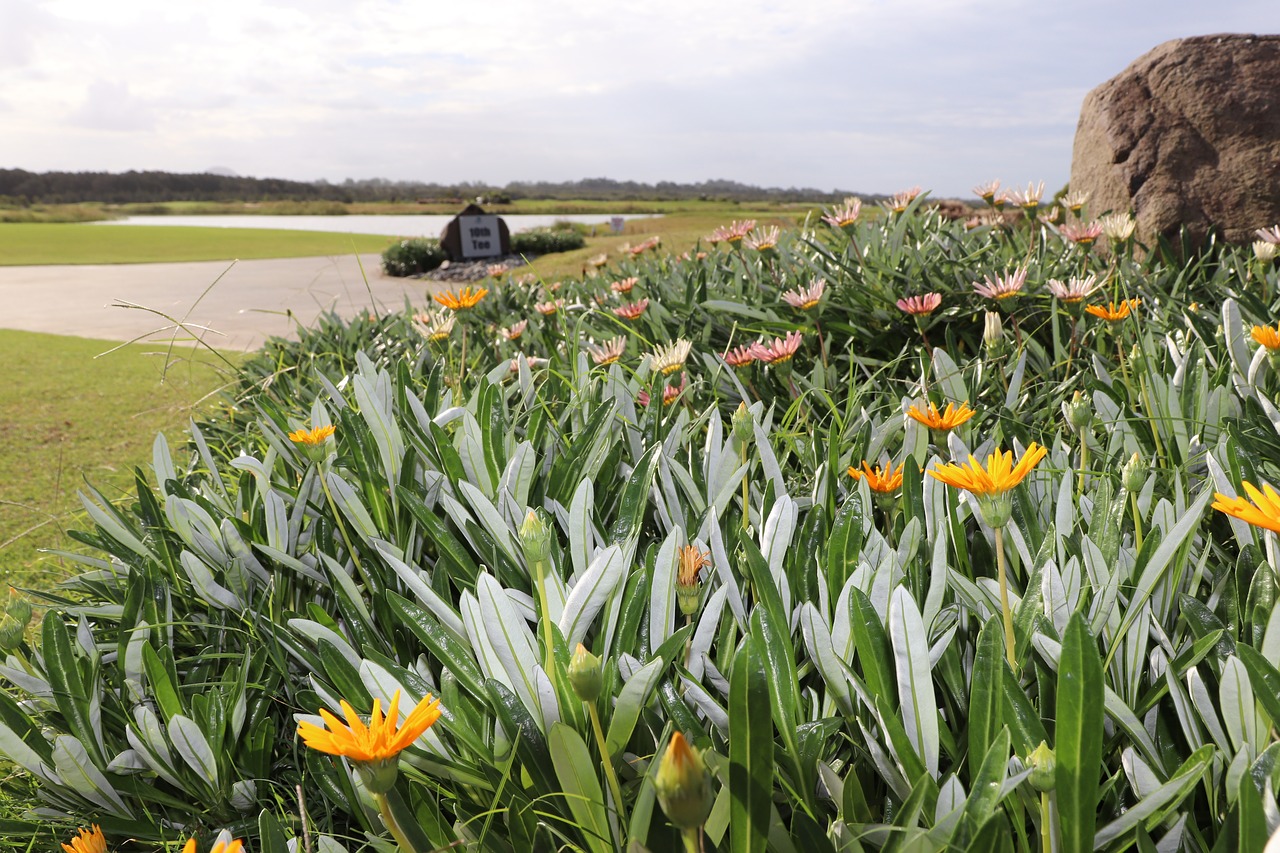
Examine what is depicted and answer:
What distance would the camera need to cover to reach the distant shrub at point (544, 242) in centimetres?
1984

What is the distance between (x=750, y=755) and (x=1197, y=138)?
3.26 meters

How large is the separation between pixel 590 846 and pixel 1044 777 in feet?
1.30

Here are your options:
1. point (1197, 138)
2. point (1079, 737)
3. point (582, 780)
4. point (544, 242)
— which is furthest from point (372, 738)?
point (544, 242)

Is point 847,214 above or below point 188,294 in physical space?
above

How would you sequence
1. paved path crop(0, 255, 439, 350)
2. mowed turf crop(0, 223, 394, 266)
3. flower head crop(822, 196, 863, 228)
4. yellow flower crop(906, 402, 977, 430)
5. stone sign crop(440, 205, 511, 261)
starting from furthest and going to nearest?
mowed turf crop(0, 223, 394, 266) < stone sign crop(440, 205, 511, 261) < paved path crop(0, 255, 439, 350) < flower head crop(822, 196, 863, 228) < yellow flower crop(906, 402, 977, 430)

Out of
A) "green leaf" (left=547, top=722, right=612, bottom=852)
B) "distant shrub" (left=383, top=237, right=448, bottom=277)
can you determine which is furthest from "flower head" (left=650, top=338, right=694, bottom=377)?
"distant shrub" (left=383, top=237, right=448, bottom=277)

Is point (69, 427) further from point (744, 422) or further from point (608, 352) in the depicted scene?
point (744, 422)

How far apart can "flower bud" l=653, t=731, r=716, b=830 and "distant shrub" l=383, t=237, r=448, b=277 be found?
1715 cm

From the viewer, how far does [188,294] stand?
1612 cm

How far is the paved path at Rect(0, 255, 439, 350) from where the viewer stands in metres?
10.4

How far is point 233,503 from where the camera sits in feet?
5.28

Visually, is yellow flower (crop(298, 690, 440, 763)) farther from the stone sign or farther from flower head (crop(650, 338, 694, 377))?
the stone sign

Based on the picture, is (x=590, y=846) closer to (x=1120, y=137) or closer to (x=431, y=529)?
(x=431, y=529)

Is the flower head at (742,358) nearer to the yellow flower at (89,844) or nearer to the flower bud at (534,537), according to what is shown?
the flower bud at (534,537)
